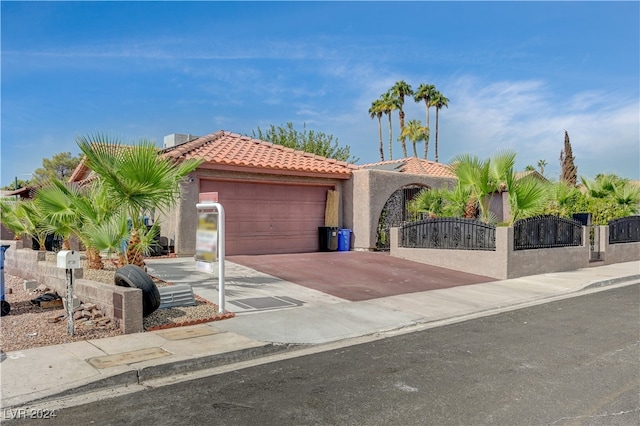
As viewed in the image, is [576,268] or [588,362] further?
[576,268]

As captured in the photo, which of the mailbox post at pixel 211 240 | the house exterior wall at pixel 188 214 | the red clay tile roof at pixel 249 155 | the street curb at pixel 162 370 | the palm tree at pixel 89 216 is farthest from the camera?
the red clay tile roof at pixel 249 155

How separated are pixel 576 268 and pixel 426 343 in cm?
1163

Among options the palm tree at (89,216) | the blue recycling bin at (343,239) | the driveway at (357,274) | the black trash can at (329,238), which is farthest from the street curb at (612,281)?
the palm tree at (89,216)

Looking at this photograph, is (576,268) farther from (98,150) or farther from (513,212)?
(98,150)

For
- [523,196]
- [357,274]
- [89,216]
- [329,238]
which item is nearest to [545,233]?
[523,196]

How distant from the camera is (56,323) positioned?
7.62 metres

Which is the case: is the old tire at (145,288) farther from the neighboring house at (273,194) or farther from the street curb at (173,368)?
the neighboring house at (273,194)

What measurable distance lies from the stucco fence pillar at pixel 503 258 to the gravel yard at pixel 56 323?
27.9 ft

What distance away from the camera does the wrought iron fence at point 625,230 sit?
19.3 metres

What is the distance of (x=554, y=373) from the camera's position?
5766 mm

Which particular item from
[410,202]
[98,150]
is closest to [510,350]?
[98,150]

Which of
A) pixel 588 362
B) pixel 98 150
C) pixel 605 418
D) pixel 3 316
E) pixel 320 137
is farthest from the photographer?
pixel 320 137

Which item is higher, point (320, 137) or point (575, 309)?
point (320, 137)

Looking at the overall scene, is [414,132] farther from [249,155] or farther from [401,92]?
[249,155]
